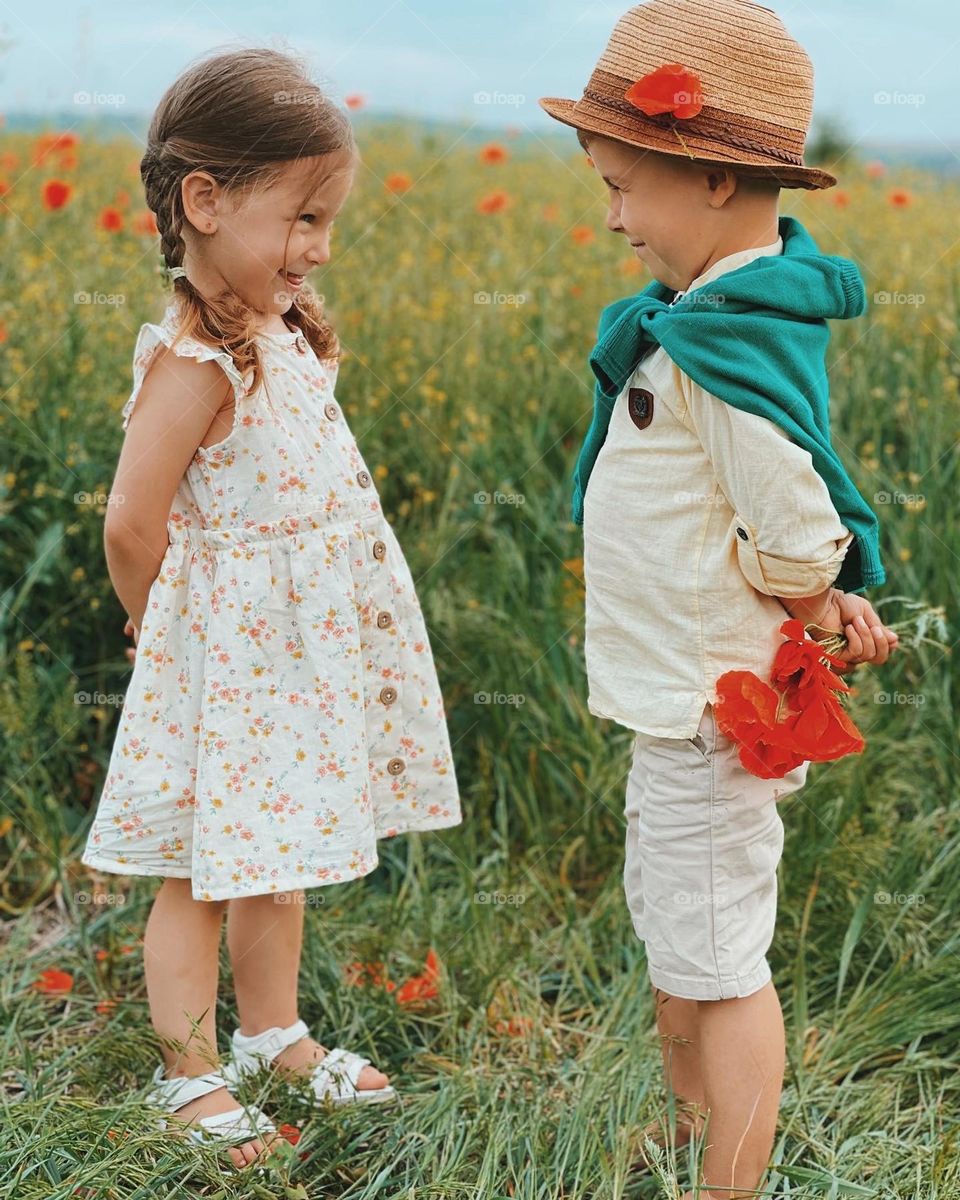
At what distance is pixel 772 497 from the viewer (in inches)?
61.0

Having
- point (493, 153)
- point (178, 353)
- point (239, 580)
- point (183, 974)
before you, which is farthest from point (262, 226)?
point (493, 153)

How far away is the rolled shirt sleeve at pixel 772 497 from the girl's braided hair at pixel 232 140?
2.10 ft

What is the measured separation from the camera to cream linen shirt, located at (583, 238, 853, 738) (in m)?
1.56

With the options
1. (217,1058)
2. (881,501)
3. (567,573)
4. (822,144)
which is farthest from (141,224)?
(822,144)

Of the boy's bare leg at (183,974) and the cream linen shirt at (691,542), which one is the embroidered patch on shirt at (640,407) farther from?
the boy's bare leg at (183,974)

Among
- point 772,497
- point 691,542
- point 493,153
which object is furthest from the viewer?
point 493,153

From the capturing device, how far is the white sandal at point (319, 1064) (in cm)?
208

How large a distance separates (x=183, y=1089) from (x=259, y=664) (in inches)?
25.6

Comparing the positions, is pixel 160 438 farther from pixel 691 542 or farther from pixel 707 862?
pixel 707 862

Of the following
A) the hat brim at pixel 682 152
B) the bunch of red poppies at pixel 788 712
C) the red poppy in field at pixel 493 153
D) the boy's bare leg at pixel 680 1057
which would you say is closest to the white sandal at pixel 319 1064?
the boy's bare leg at pixel 680 1057

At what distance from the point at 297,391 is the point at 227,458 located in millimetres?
154

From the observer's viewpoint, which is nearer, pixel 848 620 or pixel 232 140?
pixel 848 620

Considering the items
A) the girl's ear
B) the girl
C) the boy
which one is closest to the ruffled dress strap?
the girl

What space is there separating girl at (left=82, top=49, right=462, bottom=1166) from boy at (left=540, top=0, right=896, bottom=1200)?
0.38m
